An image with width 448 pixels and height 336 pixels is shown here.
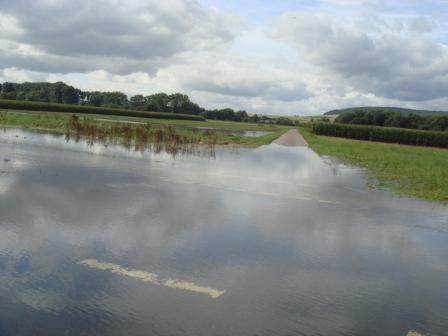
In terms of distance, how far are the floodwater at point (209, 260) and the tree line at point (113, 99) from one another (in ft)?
459

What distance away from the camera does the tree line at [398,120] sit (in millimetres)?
101775

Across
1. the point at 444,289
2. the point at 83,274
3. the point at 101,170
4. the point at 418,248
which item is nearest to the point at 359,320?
the point at 444,289

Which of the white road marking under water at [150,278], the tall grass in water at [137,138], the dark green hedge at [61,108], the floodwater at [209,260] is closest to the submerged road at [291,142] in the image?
the tall grass in water at [137,138]

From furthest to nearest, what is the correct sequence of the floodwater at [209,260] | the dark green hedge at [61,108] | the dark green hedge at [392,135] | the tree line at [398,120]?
the tree line at [398,120] < the dark green hedge at [61,108] < the dark green hedge at [392,135] < the floodwater at [209,260]

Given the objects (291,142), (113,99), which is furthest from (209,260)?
(113,99)

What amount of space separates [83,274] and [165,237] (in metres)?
2.35

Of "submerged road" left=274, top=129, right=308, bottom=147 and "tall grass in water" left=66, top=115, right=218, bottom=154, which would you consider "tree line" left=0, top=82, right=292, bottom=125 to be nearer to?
"submerged road" left=274, top=129, right=308, bottom=147

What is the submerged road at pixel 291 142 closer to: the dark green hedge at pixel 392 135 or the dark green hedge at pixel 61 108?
the dark green hedge at pixel 392 135

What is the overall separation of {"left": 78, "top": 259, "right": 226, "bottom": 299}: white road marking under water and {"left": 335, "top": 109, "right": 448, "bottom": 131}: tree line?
10230 centimetres

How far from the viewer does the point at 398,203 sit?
15.4 meters

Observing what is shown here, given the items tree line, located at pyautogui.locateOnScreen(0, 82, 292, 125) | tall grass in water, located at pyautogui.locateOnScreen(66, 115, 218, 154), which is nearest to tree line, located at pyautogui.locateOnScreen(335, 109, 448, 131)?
tree line, located at pyautogui.locateOnScreen(0, 82, 292, 125)

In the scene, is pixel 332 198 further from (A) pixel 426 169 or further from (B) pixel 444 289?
(A) pixel 426 169

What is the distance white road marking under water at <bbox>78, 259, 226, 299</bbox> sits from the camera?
6.35 meters

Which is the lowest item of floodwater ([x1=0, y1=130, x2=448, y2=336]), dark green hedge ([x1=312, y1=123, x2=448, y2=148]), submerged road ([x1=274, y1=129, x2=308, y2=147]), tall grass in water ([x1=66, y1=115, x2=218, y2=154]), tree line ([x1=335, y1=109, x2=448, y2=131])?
floodwater ([x1=0, y1=130, x2=448, y2=336])
